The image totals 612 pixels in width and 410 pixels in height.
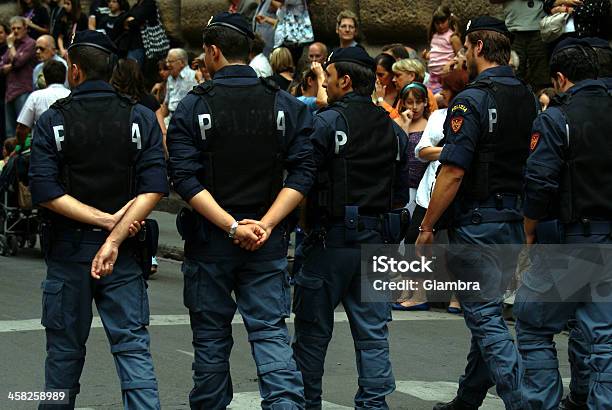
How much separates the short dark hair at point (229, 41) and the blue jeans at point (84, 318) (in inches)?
40.6

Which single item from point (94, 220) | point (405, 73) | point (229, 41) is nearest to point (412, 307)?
point (405, 73)

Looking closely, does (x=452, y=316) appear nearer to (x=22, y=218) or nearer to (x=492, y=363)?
(x=492, y=363)

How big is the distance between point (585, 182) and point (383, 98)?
5318 mm

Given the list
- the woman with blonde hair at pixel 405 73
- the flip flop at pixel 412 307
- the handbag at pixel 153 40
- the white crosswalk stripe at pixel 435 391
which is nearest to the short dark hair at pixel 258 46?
the woman with blonde hair at pixel 405 73

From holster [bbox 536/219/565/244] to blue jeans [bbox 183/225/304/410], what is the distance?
1179 mm

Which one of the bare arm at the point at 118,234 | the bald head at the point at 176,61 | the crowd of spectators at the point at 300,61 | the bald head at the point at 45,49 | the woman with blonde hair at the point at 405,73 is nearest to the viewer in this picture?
the bare arm at the point at 118,234

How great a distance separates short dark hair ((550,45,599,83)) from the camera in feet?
19.9

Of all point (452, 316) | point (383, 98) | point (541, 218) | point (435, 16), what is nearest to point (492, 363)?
point (541, 218)

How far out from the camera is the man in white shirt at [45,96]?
11789mm

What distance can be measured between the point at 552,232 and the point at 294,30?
8.63m

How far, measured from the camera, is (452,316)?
997 centimetres

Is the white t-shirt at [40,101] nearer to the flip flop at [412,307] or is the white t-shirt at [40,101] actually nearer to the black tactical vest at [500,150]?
the flip flop at [412,307]

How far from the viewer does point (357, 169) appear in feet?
21.1

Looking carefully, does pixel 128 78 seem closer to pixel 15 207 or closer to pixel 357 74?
pixel 357 74
